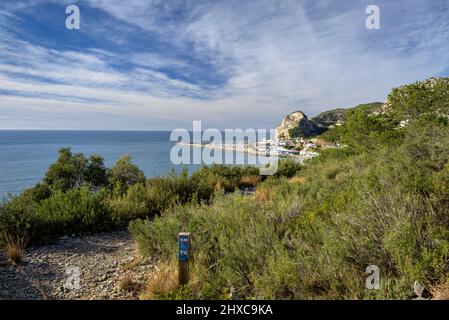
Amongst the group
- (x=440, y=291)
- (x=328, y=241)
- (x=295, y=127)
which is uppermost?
(x=295, y=127)

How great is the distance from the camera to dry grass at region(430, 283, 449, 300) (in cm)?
243

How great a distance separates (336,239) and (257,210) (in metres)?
1.95

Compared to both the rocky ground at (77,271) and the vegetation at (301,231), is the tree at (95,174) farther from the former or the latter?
the rocky ground at (77,271)

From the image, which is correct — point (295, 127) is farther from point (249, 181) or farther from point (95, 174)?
point (95, 174)

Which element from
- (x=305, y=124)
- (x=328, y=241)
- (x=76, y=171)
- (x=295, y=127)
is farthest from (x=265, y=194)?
(x=305, y=124)

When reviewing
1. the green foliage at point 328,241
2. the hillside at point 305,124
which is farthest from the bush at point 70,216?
the hillside at point 305,124

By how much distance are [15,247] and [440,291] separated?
5492 mm

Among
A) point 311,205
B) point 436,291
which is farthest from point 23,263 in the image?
point 436,291

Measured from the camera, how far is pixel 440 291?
2.48m

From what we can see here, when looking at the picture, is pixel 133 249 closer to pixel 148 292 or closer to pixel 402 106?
pixel 148 292

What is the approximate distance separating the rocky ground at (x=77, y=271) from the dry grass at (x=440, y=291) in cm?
300

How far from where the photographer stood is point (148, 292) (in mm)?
3252

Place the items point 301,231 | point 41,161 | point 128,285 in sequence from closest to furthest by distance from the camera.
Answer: point 128,285 < point 301,231 < point 41,161

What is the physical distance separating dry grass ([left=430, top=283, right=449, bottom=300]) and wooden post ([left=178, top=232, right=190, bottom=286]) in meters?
2.39
